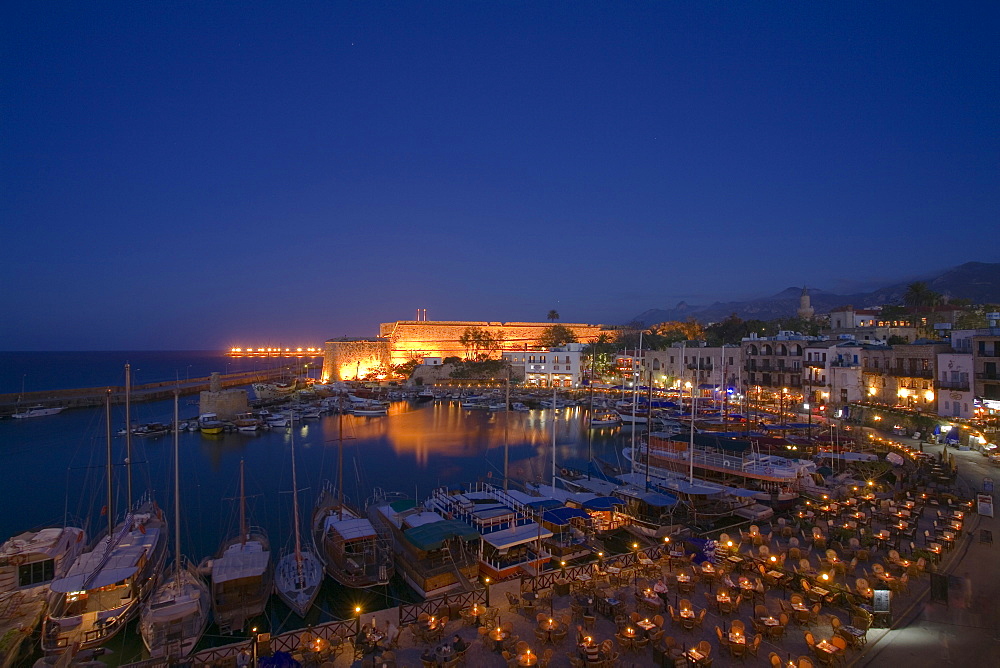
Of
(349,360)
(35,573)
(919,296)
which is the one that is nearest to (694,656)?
(35,573)

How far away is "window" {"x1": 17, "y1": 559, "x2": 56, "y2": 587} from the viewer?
32.1ft

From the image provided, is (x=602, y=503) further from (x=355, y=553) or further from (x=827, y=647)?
(x=827, y=647)

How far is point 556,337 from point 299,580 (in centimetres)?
6190

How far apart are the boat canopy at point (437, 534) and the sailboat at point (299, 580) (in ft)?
6.73

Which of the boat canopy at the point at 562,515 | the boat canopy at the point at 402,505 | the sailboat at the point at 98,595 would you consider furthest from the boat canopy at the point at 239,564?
the boat canopy at the point at 562,515

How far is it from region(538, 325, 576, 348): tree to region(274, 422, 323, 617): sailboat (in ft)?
194

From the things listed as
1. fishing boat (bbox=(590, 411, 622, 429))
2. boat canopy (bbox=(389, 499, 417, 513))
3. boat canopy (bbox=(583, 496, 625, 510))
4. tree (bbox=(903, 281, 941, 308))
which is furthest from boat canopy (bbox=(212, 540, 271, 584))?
tree (bbox=(903, 281, 941, 308))

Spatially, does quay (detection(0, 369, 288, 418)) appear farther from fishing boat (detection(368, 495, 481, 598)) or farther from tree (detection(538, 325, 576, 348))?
tree (detection(538, 325, 576, 348))

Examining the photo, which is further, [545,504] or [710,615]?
[545,504]

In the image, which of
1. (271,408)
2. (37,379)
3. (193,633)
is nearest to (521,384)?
(271,408)

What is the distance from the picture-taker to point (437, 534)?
10.5 meters

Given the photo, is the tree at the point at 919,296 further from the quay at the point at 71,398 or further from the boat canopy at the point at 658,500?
the quay at the point at 71,398

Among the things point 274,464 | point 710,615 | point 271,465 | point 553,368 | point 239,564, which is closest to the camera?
point 710,615

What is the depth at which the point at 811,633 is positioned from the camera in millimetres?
7438
